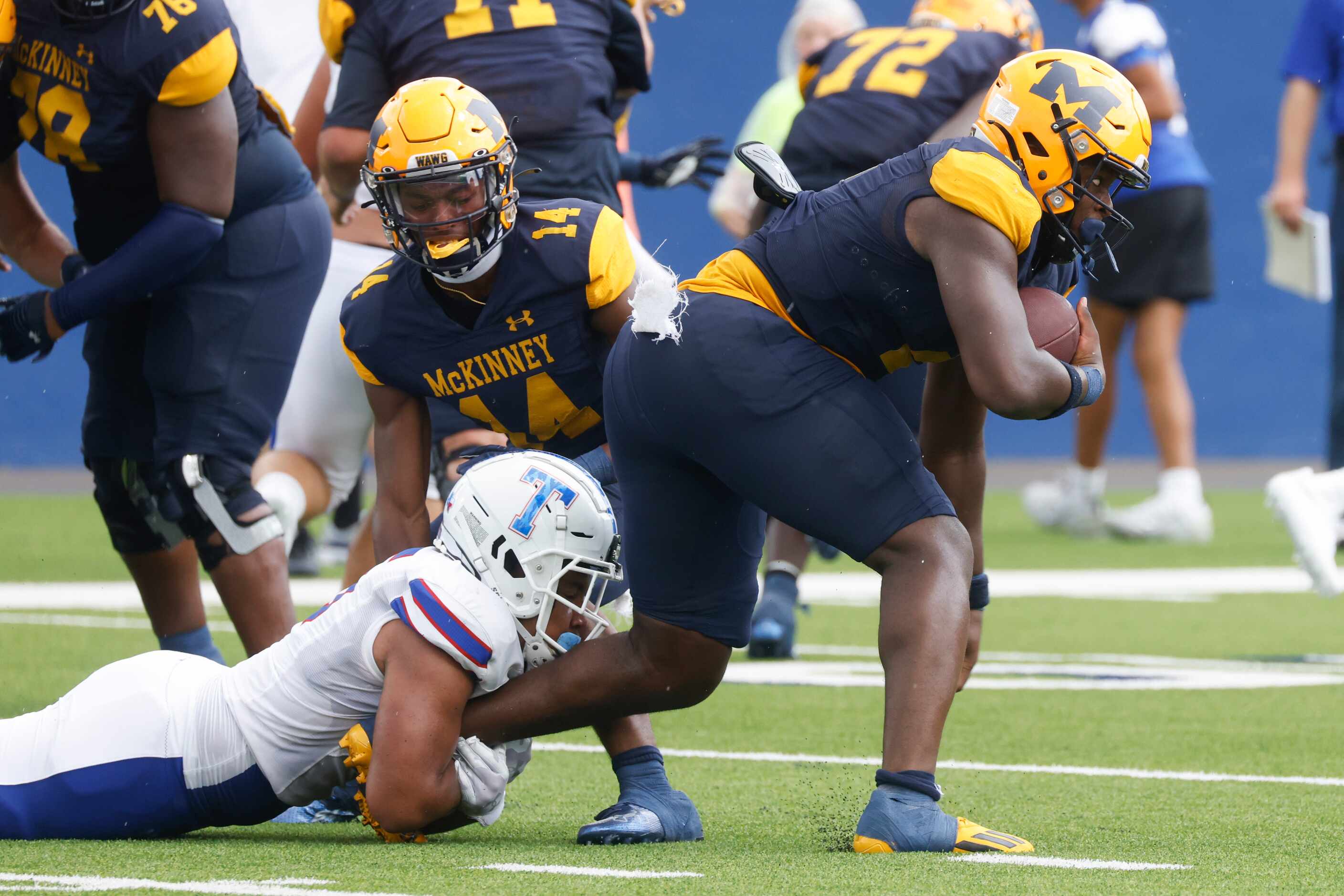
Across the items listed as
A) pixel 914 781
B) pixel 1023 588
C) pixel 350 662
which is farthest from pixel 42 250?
pixel 1023 588

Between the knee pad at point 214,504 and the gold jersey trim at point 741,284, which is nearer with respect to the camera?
the gold jersey trim at point 741,284

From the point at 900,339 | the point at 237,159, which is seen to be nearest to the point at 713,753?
the point at 900,339

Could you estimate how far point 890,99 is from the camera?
582 cm

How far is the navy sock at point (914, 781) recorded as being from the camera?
3.09 m

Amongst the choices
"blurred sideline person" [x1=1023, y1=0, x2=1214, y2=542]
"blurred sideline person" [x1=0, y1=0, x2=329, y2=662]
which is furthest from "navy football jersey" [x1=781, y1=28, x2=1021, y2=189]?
"blurred sideline person" [x1=1023, y1=0, x2=1214, y2=542]

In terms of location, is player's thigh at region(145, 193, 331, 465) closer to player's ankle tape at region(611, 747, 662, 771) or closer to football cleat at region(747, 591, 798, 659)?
player's ankle tape at region(611, 747, 662, 771)

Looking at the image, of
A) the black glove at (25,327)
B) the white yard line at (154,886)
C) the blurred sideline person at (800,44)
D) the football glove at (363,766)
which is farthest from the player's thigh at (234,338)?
the blurred sideline person at (800,44)

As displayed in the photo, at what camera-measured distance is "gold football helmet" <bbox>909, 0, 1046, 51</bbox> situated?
19.7 feet

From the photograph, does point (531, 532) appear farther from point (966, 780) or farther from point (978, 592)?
point (966, 780)

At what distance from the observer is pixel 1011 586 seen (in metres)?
7.85

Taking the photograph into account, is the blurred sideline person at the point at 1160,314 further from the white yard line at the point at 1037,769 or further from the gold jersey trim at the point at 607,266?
the gold jersey trim at the point at 607,266

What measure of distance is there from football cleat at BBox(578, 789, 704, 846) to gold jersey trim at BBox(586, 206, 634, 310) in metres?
1.01

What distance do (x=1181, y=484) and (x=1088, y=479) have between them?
2.44ft

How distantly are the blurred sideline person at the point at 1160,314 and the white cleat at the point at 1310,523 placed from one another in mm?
3520
